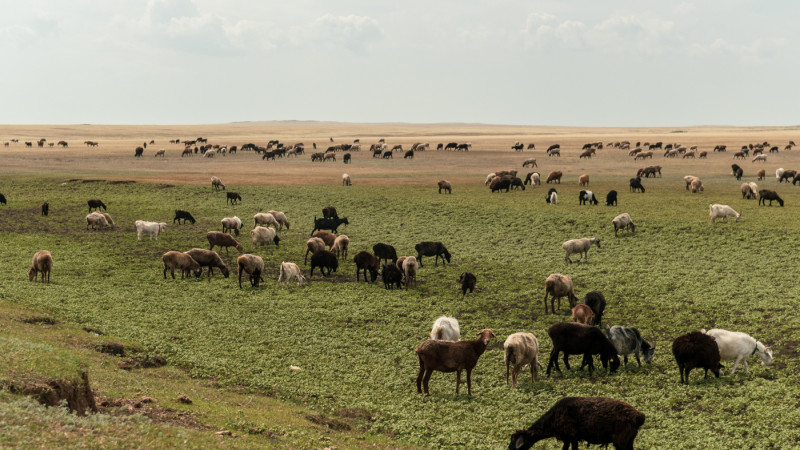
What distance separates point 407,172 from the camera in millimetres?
64688

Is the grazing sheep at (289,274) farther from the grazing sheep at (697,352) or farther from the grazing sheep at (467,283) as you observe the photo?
the grazing sheep at (697,352)

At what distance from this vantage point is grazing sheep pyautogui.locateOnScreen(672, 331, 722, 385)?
14180 mm

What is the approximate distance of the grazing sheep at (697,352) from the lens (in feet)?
46.5

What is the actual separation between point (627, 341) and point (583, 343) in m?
1.36

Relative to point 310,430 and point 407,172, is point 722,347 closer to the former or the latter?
point 310,430

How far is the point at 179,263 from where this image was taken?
2506cm

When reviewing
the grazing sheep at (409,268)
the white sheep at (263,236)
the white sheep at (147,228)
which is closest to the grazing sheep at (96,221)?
the white sheep at (147,228)

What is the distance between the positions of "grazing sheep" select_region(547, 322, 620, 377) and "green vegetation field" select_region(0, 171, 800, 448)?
0.48 meters

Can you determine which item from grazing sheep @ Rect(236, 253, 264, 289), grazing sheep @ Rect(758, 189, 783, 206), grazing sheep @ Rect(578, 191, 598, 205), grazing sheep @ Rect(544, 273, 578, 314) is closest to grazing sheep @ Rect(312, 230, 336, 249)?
grazing sheep @ Rect(236, 253, 264, 289)

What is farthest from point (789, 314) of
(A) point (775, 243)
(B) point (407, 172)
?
(B) point (407, 172)

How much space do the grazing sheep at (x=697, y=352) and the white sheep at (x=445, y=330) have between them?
5.82 metres

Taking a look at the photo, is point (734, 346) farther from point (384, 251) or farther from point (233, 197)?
point (233, 197)

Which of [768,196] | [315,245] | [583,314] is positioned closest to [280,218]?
[315,245]

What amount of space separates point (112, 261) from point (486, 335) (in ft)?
68.7
